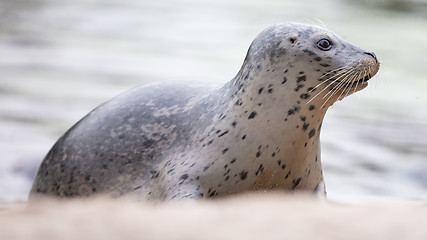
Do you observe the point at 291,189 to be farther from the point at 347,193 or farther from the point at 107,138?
the point at 347,193

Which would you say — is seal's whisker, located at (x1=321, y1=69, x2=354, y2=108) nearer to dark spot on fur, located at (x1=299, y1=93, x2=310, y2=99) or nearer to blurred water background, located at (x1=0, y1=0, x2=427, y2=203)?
dark spot on fur, located at (x1=299, y1=93, x2=310, y2=99)

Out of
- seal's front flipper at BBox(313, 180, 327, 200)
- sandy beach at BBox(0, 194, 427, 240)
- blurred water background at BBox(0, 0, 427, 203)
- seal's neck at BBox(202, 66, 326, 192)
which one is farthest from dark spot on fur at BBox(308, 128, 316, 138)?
sandy beach at BBox(0, 194, 427, 240)

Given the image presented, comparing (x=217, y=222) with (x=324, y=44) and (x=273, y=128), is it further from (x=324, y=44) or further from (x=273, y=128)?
(x=324, y=44)

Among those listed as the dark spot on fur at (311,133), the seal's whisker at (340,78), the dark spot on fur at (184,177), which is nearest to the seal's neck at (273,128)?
the dark spot on fur at (311,133)

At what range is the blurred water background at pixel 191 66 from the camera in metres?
6.57

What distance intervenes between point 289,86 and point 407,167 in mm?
3018

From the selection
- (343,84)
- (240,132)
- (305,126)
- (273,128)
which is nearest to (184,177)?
(240,132)

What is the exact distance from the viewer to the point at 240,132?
13.0ft

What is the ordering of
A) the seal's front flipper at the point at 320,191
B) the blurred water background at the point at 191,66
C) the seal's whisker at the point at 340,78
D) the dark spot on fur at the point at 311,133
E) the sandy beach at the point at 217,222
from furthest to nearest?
the blurred water background at the point at 191,66, the seal's front flipper at the point at 320,191, the dark spot on fur at the point at 311,133, the seal's whisker at the point at 340,78, the sandy beach at the point at 217,222

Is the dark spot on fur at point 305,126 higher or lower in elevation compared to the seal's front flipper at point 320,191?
higher

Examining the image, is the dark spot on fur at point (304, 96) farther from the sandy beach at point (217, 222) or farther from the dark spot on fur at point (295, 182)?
the sandy beach at point (217, 222)

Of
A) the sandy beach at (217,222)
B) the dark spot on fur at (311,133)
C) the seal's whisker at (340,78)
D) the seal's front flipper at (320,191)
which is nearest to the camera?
the sandy beach at (217,222)

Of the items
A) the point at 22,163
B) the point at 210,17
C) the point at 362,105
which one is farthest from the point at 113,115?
the point at 210,17

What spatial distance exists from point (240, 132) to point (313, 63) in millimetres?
463
